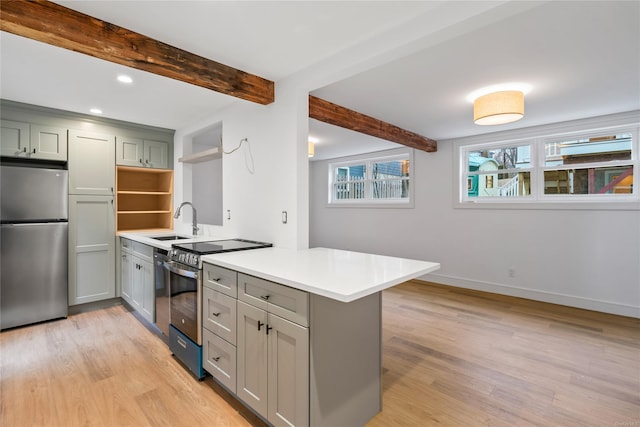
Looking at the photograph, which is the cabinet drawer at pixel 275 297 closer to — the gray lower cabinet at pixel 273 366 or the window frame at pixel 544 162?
the gray lower cabinet at pixel 273 366

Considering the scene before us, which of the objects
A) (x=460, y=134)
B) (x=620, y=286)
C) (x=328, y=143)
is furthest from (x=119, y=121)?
(x=620, y=286)

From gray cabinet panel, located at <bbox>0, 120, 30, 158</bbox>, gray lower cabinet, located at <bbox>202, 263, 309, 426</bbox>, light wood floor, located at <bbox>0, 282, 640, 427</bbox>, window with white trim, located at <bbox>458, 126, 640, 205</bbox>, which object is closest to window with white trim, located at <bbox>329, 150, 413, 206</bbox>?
window with white trim, located at <bbox>458, 126, 640, 205</bbox>

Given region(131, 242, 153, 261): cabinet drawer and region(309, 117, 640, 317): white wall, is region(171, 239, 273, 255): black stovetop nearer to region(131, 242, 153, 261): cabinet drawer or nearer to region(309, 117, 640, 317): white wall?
region(131, 242, 153, 261): cabinet drawer

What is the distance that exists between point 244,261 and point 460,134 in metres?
3.98

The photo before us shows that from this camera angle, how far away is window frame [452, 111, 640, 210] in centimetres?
354

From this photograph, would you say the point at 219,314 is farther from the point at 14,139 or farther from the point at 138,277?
the point at 14,139

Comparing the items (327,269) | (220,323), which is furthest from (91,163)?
(327,269)

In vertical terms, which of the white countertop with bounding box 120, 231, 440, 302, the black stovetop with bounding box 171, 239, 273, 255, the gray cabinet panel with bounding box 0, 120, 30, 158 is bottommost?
the white countertop with bounding box 120, 231, 440, 302

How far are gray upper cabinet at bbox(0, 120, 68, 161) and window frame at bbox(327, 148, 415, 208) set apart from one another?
4.64 meters

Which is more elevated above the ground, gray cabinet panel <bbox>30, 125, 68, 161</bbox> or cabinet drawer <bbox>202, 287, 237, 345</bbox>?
gray cabinet panel <bbox>30, 125, 68, 161</bbox>

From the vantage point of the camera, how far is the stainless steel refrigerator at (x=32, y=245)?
9.89 ft

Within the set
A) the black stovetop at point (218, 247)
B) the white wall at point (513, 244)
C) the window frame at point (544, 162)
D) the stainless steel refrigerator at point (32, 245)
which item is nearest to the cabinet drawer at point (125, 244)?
the stainless steel refrigerator at point (32, 245)

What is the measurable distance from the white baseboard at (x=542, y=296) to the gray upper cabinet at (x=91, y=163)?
4957mm

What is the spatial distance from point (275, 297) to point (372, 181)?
475 centimetres
